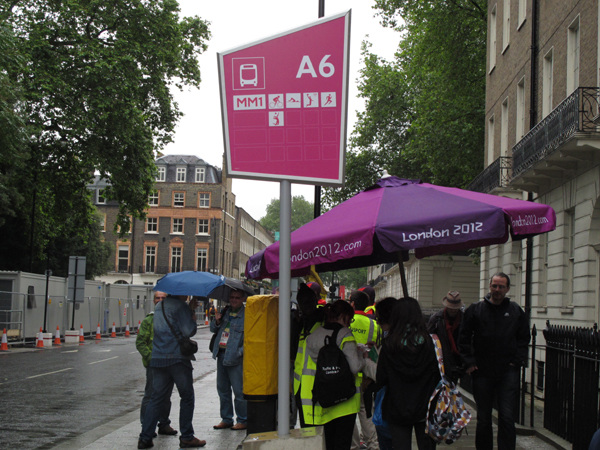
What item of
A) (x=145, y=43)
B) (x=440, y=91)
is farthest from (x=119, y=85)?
(x=440, y=91)

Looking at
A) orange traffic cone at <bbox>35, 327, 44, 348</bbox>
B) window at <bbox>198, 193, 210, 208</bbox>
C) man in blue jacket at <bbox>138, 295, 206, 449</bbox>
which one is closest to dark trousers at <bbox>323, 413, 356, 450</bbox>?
man in blue jacket at <bbox>138, 295, 206, 449</bbox>

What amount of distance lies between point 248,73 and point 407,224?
169cm

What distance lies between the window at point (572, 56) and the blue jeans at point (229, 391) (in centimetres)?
1089

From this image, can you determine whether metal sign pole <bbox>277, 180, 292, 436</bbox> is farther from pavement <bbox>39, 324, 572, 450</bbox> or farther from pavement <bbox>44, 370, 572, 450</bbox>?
pavement <bbox>44, 370, 572, 450</bbox>

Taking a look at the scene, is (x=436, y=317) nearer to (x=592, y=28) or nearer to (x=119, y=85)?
(x=592, y=28)

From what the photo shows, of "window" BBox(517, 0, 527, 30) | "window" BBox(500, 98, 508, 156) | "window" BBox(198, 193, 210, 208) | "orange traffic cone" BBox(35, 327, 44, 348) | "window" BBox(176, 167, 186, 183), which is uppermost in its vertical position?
"window" BBox(176, 167, 186, 183)

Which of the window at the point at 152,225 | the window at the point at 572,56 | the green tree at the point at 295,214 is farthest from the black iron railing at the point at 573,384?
the green tree at the point at 295,214

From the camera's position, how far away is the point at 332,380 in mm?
6172

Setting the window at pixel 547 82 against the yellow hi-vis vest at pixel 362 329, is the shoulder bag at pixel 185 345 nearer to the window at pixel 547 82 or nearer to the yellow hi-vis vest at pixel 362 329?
the yellow hi-vis vest at pixel 362 329

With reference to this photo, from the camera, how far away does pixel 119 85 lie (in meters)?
29.8

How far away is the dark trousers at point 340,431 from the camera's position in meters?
6.34

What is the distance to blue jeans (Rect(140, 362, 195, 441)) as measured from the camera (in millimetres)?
8703

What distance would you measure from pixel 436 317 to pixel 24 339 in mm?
23530

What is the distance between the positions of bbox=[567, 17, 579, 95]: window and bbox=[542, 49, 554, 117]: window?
1726mm
